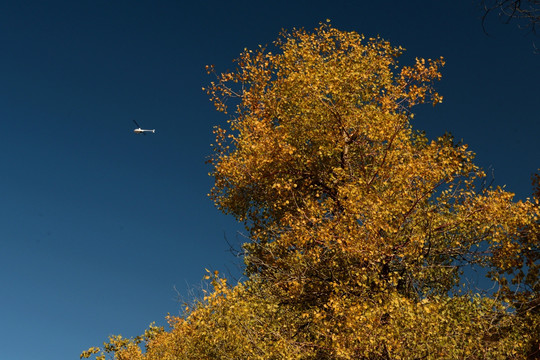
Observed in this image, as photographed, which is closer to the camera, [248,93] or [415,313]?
[415,313]

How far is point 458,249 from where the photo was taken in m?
17.1

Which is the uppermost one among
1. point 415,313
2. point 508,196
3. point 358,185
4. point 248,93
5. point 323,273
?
point 248,93

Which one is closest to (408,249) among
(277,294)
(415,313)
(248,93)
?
(415,313)

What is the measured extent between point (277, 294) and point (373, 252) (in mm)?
5240

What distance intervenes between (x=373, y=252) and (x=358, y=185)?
10.9 ft

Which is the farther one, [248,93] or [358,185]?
[248,93]

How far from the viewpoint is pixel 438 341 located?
12344mm

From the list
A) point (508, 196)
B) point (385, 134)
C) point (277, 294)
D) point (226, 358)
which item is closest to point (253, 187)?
point (277, 294)

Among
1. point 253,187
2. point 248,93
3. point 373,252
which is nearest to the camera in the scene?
point 373,252

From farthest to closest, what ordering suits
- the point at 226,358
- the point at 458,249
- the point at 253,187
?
the point at 253,187 → the point at 458,249 → the point at 226,358

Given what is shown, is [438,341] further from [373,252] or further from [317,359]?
[317,359]

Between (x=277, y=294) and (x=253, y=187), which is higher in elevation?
(x=253, y=187)

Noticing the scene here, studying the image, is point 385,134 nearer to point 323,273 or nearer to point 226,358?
point 323,273

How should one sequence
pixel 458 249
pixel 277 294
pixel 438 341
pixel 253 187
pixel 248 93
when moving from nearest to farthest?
1. pixel 438 341
2. pixel 458 249
3. pixel 277 294
4. pixel 253 187
5. pixel 248 93
